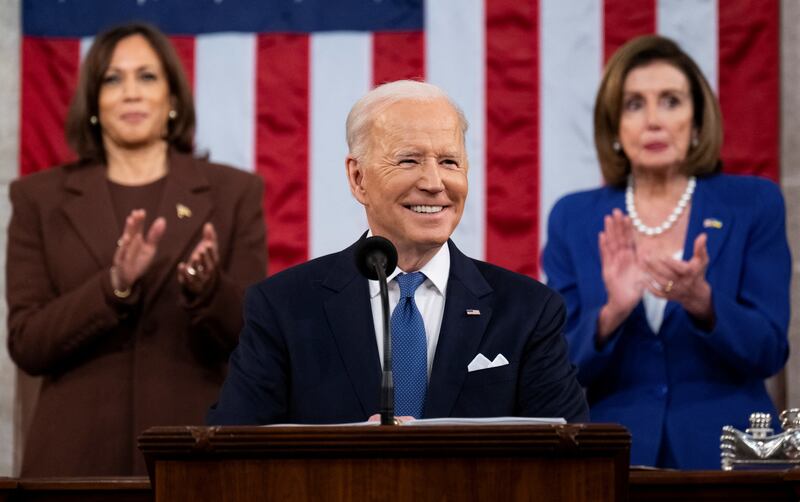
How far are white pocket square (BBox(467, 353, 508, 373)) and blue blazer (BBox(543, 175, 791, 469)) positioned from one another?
1098 mm

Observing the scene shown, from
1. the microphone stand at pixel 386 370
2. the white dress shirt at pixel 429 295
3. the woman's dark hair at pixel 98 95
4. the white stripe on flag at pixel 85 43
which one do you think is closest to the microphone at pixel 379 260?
the microphone stand at pixel 386 370

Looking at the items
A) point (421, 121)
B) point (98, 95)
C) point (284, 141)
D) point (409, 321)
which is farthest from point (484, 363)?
point (284, 141)

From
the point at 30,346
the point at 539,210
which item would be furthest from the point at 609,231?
the point at 30,346

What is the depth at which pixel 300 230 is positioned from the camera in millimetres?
5234

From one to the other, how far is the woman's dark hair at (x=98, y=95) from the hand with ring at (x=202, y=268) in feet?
1.96

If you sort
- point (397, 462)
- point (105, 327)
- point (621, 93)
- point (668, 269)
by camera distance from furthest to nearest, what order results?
point (621, 93), point (105, 327), point (668, 269), point (397, 462)

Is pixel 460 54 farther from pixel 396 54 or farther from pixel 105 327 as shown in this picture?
pixel 105 327

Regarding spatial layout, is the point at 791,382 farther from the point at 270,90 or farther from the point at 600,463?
the point at 600,463

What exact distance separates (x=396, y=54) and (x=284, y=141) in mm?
520

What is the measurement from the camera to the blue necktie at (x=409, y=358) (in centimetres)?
302

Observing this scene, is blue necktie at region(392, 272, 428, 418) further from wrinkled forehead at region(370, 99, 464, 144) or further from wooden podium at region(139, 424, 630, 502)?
wooden podium at region(139, 424, 630, 502)

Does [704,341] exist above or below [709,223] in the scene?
below

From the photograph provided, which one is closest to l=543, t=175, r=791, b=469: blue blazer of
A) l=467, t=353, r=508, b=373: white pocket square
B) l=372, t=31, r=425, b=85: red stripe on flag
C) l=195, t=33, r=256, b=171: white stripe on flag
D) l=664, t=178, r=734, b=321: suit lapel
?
l=664, t=178, r=734, b=321: suit lapel

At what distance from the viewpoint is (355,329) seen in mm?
3070
